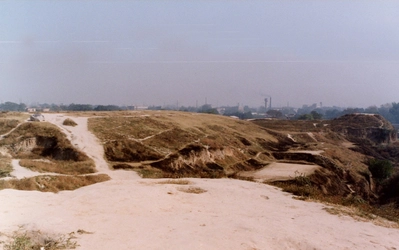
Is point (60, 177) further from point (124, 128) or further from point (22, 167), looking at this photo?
point (124, 128)

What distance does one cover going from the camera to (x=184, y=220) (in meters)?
12.9

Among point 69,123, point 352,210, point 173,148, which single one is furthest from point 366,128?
point 352,210

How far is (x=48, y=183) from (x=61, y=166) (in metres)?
5.69

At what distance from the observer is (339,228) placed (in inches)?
522

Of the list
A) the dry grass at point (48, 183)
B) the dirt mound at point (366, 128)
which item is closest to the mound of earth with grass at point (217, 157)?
the dry grass at point (48, 183)

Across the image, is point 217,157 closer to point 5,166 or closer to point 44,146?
point 44,146

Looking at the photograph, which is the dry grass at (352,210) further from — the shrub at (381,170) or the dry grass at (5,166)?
the shrub at (381,170)

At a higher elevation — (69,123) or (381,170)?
(69,123)

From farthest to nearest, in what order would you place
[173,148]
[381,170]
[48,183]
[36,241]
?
1. [381,170]
2. [173,148]
3. [48,183]
4. [36,241]

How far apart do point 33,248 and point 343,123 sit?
305 ft

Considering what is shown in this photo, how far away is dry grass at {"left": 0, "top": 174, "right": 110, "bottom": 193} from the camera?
17859mm

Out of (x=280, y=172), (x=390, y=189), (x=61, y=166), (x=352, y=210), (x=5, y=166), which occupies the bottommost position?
(x=390, y=189)

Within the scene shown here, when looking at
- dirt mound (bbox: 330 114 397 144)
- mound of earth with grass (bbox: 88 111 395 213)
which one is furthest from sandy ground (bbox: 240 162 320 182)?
dirt mound (bbox: 330 114 397 144)

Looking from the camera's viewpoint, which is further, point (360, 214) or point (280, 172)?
point (280, 172)
